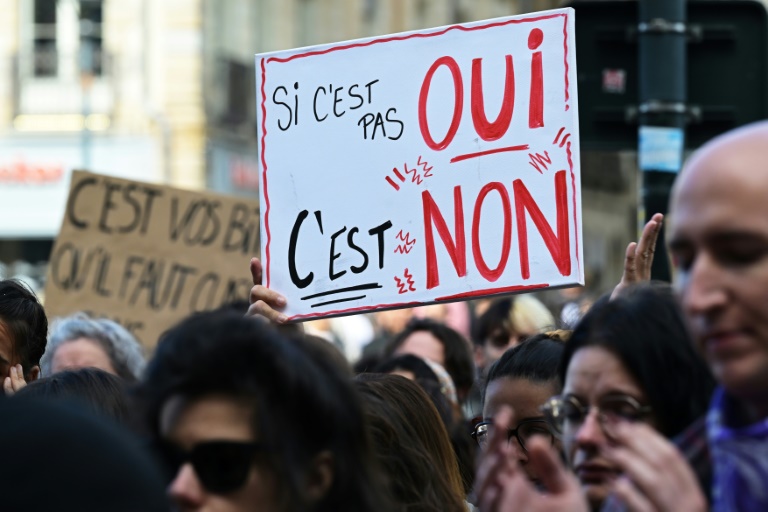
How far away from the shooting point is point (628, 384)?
2760mm

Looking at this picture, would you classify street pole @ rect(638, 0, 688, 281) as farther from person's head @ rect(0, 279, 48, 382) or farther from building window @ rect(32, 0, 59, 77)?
building window @ rect(32, 0, 59, 77)

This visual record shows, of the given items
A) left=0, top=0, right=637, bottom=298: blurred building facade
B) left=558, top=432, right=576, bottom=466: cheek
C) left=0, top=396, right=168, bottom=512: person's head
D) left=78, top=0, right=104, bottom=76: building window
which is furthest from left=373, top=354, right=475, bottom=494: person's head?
left=78, top=0, right=104, bottom=76: building window

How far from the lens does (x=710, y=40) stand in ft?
21.7

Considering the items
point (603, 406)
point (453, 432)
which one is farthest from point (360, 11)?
point (603, 406)

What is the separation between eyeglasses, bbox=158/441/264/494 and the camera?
8.10 ft

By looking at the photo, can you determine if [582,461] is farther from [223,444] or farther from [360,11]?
[360,11]

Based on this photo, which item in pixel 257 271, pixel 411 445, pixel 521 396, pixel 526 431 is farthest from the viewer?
pixel 257 271

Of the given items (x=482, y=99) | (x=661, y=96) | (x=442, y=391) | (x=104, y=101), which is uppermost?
(x=104, y=101)

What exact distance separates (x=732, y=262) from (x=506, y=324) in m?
5.68

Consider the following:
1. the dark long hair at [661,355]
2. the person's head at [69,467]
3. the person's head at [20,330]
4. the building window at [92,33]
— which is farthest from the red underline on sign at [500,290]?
the building window at [92,33]

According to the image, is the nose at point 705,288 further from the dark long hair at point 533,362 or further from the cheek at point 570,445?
the dark long hair at point 533,362

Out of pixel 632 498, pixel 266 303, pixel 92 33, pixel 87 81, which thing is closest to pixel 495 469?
pixel 632 498

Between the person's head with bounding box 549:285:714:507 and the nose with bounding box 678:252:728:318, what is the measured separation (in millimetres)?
499

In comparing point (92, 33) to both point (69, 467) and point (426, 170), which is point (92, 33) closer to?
point (426, 170)
